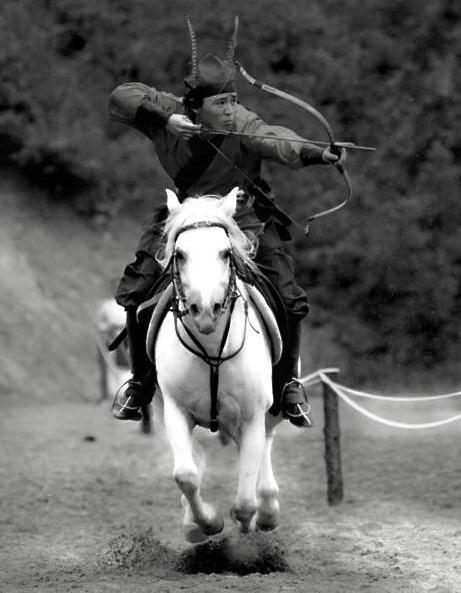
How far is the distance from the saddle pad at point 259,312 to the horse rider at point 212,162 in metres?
0.33

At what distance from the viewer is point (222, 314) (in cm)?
634

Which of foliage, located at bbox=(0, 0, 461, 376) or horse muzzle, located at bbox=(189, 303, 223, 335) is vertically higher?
foliage, located at bbox=(0, 0, 461, 376)

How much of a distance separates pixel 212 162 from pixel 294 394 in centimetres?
151

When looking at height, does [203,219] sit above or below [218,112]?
below

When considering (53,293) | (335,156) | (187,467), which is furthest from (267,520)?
(53,293)

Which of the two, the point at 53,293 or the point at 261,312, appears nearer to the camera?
the point at 261,312

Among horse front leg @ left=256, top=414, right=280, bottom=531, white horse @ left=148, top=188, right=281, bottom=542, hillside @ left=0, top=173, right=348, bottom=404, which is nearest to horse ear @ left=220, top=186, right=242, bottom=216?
white horse @ left=148, top=188, right=281, bottom=542

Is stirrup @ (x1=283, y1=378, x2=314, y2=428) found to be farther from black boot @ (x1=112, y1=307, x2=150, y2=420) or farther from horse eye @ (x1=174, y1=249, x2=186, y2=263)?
horse eye @ (x1=174, y1=249, x2=186, y2=263)

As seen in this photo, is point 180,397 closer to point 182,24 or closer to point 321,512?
point 321,512

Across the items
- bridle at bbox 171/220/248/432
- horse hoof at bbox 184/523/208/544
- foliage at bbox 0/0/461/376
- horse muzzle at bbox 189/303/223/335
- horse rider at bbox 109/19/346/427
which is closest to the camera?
horse muzzle at bbox 189/303/223/335

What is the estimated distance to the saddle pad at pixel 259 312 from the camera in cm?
695

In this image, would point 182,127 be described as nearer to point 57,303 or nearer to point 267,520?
point 267,520

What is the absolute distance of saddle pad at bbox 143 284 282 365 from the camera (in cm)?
695

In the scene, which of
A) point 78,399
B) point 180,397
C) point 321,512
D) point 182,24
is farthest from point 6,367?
point 180,397
